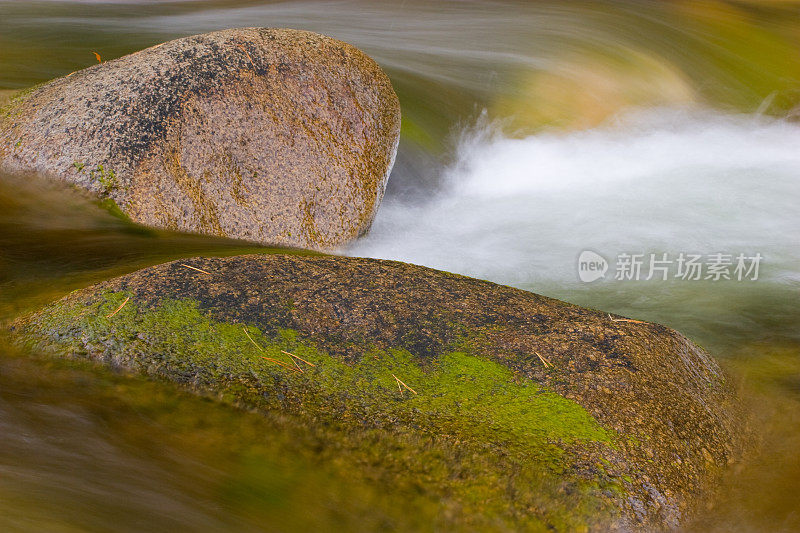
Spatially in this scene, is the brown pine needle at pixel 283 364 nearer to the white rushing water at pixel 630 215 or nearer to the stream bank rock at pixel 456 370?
the stream bank rock at pixel 456 370

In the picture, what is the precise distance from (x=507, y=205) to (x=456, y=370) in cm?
480

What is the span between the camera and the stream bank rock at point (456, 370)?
253 centimetres

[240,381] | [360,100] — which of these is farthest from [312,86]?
[240,381]

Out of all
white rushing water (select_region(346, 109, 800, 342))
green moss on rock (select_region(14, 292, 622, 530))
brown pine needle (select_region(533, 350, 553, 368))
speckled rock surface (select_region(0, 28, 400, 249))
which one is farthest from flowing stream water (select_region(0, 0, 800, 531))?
brown pine needle (select_region(533, 350, 553, 368))

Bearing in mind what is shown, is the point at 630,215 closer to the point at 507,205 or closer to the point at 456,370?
the point at 507,205

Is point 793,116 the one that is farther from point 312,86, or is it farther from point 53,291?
point 53,291

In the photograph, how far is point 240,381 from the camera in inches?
113

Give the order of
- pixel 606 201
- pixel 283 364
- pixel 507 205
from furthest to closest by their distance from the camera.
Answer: pixel 606 201, pixel 507 205, pixel 283 364

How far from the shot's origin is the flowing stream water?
2.58 meters

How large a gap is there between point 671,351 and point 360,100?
3.27 meters

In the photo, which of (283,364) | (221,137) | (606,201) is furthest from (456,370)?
(606,201)

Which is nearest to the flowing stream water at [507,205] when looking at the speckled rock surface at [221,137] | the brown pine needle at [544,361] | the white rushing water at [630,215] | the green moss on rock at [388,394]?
the white rushing water at [630,215]

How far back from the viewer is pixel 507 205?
7.61 metres

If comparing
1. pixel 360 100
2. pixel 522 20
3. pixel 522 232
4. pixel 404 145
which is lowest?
pixel 522 232
